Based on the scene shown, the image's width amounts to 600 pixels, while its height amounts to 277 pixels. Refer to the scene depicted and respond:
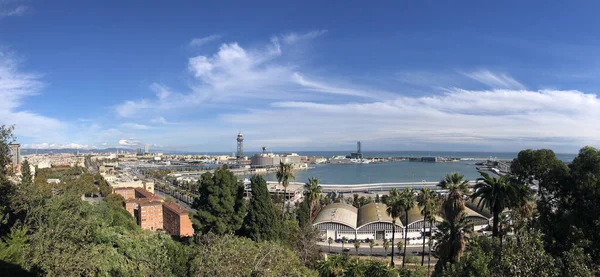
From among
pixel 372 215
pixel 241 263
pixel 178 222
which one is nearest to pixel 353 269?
pixel 241 263

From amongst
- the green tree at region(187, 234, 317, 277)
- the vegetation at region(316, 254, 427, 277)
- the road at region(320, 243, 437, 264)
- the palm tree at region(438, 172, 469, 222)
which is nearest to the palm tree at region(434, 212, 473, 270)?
the palm tree at region(438, 172, 469, 222)

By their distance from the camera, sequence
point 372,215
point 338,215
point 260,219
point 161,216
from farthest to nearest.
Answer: point 161,216 → point 372,215 → point 338,215 → point 260,219

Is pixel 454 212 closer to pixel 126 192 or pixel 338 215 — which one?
pixel 338 215

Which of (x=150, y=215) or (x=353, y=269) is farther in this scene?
(x=150, y=215)

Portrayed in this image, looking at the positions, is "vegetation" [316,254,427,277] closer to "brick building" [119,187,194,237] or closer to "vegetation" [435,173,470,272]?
"vegetation" [435,173,470,272]

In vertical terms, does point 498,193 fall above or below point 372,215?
above

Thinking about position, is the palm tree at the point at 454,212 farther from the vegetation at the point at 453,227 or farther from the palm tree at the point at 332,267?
the palm tree at the point at 332,267

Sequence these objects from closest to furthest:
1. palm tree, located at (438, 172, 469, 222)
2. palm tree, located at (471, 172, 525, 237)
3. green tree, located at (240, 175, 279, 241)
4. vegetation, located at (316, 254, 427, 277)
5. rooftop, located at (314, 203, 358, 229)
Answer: palm tree, located at (471, 172, 525, 237)
palm tree, located at (438, 172, 469, 222)
vegetation, located at (316, 254, 427, 277)
green tree, located at (240, 175, 279, 241)
rooftop, located at (314, 203, 358, 229)

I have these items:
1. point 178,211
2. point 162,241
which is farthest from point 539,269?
point 178,211
